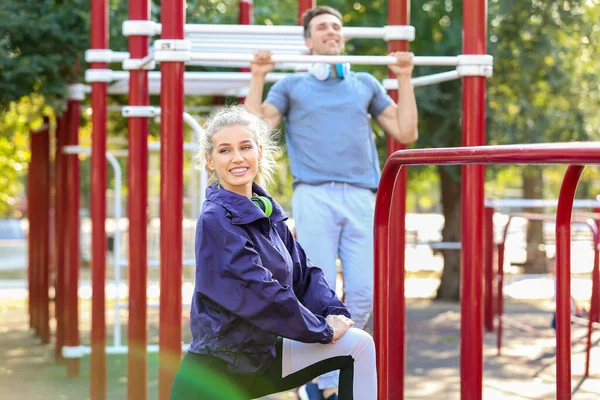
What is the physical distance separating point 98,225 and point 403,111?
1.89m

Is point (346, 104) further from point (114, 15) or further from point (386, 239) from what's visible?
point (114, 15)

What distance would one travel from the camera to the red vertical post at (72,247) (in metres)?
6.84

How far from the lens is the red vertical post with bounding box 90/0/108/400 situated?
18.1ft

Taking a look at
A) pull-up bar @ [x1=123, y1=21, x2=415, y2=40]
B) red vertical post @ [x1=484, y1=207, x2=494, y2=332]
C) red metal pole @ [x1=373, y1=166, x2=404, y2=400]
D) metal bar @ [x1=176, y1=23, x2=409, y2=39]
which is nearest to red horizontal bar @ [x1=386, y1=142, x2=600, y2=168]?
red metal pole @ [x1=373, y1=166, x2=404, y2=400]

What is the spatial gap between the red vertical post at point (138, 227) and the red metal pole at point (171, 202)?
2.13 feet

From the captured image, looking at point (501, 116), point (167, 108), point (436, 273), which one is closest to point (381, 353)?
point (167, 108)

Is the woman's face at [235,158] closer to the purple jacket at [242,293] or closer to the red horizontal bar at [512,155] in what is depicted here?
the purple jacket at [242,293]

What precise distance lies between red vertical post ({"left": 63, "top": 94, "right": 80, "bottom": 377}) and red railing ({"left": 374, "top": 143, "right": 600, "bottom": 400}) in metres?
2.90

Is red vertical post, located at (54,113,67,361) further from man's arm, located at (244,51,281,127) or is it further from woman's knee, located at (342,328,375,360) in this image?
woman's knee, located at (342,328,375,360)

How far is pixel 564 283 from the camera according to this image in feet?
11.1

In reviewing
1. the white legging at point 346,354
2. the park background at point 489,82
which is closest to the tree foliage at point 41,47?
the park background at point 489,82

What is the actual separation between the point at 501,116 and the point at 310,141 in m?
7.28

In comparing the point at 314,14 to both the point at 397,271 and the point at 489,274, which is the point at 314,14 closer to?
the point at 397,271

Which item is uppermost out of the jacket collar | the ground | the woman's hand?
the jacket collar
